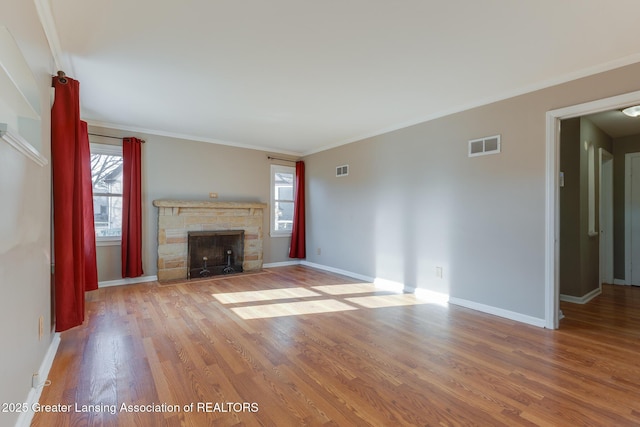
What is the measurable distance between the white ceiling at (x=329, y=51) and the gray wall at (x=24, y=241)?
509mm

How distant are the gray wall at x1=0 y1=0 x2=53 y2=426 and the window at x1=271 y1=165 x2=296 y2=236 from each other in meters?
4.16

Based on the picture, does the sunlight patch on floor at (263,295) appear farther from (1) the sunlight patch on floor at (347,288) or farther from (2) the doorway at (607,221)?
(2) the doorway at (607,221)

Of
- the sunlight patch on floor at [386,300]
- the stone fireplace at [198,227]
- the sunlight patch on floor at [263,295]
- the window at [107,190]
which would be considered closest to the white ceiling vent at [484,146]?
the sunlight patch on floor at [386,300]

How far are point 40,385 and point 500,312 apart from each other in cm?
406

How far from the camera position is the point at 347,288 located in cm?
457

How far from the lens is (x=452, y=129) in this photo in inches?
151

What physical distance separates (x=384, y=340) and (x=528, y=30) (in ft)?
8.86

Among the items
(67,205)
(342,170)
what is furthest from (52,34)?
(342,170)

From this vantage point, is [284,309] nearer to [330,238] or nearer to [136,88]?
[330,238]

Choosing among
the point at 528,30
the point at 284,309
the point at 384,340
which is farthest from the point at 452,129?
the point at 284,309

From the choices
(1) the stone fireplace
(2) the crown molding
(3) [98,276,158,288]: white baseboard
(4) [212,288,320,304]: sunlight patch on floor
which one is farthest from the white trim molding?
(3) [98,276,158,288]: white baseboard

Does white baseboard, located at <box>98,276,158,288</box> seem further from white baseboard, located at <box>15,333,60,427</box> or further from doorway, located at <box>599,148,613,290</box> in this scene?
doorway, located at <box>599,148,613,290</box>

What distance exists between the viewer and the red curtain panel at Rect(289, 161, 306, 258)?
6398 mm

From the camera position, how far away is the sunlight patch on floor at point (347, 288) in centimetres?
434
